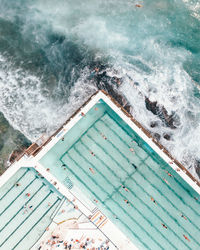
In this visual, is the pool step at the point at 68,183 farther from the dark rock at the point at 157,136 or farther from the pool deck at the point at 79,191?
the dark rock at the point at 157,136

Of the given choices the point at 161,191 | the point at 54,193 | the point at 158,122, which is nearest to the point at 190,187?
the point at 161,191

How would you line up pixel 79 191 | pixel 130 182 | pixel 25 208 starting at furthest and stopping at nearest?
pixel 130 182
pixel 79 191
pixel 25 208

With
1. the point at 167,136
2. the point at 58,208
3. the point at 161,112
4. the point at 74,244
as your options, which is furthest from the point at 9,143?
the point at 167,136

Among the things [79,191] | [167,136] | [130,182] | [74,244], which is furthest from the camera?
[167,136]

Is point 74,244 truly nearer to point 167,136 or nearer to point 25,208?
point 25,208

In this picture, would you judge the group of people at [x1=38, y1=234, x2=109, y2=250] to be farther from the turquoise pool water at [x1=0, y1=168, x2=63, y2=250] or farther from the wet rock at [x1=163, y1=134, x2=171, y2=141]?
the wet rock at [x1=163, y1=134, x2=171, y2=141]

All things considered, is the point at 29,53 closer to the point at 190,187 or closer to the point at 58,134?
the point at 58,134

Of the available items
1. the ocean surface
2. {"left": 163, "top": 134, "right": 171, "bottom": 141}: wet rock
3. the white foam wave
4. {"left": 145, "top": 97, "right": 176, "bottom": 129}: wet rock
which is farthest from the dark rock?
the white foam wave
